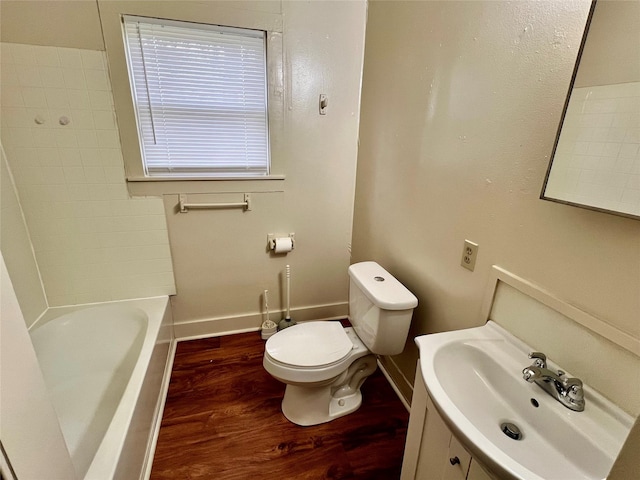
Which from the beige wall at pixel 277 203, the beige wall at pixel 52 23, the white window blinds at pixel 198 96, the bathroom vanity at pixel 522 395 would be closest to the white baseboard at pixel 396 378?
the bathroom vanity at pixel 522 395

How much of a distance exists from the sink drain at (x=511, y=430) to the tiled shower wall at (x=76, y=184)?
6.18 feet

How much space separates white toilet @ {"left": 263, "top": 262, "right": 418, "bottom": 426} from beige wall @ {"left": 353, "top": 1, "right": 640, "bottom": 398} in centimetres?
19

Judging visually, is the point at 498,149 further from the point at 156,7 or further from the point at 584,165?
the point at 156,7

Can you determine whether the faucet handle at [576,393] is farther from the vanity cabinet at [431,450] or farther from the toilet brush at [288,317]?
the toilet brush at [288,317]

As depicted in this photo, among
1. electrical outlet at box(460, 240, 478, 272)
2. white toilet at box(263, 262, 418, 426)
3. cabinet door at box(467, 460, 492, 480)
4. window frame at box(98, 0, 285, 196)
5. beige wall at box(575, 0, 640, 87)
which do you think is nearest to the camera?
beige wall at box(575, 0, 640, 87)

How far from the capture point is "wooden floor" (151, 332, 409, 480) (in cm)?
134

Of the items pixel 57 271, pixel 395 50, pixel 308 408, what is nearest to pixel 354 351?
pixel 308 408

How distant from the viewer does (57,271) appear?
1.77 metres

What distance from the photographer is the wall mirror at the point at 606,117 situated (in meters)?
0.67

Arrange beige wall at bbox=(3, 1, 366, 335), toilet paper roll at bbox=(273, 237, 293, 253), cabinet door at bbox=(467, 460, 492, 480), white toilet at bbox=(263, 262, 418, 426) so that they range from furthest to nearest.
Result: 1. toilet paper roll at bbox=(273, 237, 293, 253)
2. beige wall at bbox=(3, 1, 366, 335)
3. white toilet at bbox=(263, 262, 418, 426)
4. cabinet door at bbox=(467, 460, 492, 480)

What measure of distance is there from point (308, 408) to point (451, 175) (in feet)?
4.38

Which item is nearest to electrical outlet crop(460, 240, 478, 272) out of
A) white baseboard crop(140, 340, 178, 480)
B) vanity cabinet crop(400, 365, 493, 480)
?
vanity cabinet crop(400, 365, 493, 480)

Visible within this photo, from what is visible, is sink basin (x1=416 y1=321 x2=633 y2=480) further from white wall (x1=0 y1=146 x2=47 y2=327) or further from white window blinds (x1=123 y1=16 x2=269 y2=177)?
white wall (x1=0 y1=146 x2=47 y2=327)

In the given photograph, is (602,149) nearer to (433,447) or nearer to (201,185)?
(433,447)
